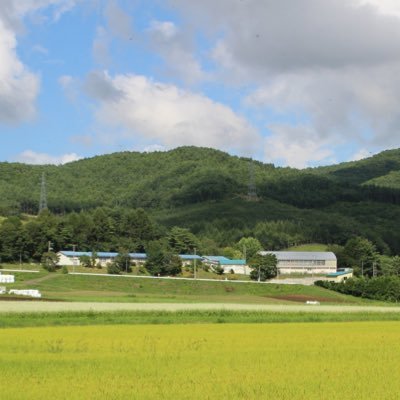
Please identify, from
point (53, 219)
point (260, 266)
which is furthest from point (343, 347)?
point (53, 219)

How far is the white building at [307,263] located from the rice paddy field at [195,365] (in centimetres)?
12752

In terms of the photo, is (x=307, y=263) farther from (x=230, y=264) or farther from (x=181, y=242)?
(x=181, y=242)

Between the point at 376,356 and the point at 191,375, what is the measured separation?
31.5 ft

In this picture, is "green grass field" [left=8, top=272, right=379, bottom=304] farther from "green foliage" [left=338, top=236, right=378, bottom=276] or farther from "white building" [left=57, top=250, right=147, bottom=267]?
"green foliage" [left=338, top=236, right=378, bottom=276]

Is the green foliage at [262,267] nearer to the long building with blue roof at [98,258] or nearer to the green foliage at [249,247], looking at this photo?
the long building with blue roof at [98,258]

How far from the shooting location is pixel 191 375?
840 inches

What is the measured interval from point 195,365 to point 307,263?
146902 mm

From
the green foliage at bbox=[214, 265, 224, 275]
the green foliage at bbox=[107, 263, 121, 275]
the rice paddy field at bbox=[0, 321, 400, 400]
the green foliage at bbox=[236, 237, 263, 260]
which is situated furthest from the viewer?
the green foliage at bbox=[236, 237, 263, 260]

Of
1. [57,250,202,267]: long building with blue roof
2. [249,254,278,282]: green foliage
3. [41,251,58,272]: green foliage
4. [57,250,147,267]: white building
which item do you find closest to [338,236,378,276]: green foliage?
[249,254,278,282]: green foliage

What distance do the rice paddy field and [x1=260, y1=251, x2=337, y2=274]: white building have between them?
418ft

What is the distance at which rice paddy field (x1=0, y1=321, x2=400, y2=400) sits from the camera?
1855cm

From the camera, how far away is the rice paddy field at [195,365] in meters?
18.5

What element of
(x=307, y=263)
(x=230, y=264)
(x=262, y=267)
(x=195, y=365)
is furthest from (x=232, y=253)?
(x=195, y=365)

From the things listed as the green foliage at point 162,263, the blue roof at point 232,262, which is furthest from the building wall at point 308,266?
the green foliage at point 162,263
